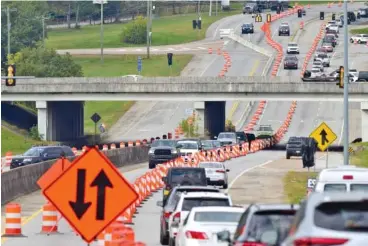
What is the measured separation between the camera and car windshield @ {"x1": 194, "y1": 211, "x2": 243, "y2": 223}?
24250mm

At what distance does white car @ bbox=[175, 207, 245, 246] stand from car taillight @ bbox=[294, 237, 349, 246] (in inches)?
373

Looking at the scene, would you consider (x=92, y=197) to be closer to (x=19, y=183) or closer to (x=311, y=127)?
(x=19, y=183)

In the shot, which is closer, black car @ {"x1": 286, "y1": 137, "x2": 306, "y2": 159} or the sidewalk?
the sidewalk

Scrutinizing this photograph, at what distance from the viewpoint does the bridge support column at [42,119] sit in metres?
95.8

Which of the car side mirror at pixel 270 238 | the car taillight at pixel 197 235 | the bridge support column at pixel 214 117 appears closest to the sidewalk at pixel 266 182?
the car taillight at pixel 197 235

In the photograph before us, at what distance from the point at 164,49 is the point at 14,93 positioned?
6431cm

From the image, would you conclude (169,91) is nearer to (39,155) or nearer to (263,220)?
(39,155)

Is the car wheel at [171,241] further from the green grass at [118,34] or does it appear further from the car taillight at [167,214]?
the green grass at [118,34]

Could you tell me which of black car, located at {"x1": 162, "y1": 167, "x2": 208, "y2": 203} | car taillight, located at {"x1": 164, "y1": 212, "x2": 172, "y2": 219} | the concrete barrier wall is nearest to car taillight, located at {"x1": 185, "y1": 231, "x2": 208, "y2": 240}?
car taillight, located at {"x1": 164, "y1": 212, "x2": 172, "y2": 219}

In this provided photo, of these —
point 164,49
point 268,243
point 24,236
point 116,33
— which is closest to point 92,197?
point 268,243

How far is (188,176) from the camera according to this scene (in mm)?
41438

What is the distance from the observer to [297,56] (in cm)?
13825

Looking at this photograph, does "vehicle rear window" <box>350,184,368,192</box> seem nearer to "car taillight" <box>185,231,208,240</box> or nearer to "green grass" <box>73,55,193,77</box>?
"car taillight" <box>185,231,208,240</box>

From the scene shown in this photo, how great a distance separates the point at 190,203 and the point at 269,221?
1012 cm
